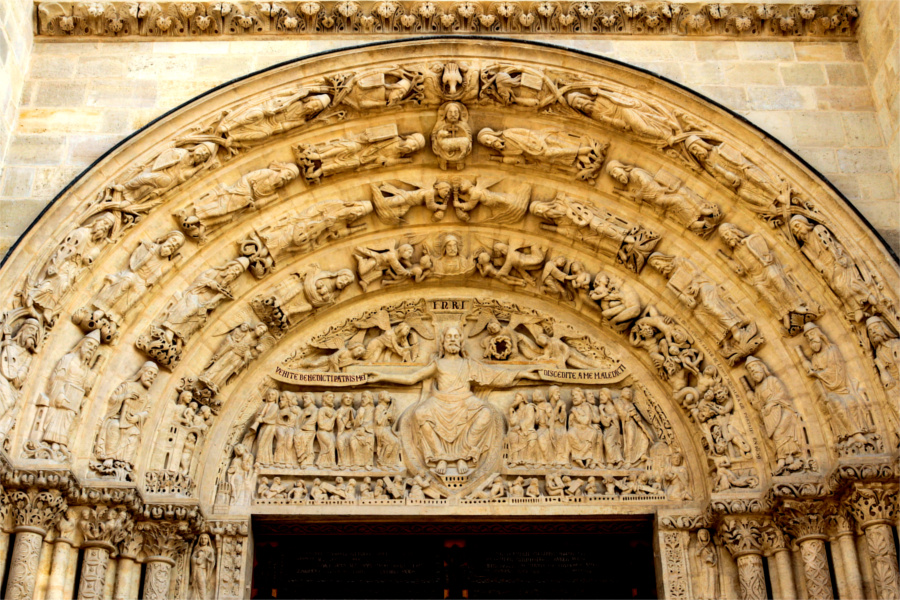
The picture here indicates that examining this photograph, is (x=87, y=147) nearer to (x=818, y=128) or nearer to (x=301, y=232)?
(x=301, y=232)

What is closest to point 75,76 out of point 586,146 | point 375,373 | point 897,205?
point 375,373

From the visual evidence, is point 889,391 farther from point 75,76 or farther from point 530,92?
point 75,76

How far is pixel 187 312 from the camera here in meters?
9.26

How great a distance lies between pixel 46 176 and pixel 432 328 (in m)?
3.66

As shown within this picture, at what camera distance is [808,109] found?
9781mm

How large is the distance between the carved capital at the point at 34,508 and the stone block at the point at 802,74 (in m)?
7.12

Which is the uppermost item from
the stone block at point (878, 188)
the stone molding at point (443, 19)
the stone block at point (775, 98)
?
the stone molding at point (443, 19)

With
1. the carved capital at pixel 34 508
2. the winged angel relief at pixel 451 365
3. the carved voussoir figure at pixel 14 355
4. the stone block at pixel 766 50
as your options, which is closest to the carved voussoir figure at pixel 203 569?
the carved capital at pixel 34 508

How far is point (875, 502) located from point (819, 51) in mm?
4317

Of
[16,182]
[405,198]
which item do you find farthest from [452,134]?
[16,182]

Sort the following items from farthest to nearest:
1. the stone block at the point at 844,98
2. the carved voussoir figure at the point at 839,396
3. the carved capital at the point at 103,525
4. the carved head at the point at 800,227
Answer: the stone block at the point at 844,98 → the carved head at the point at 800,227 → the carved voussoir figure at the point at 839,396 → the carved capital at the point at 103,525

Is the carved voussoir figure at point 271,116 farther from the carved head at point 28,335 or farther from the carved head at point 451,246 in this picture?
the carved head at point 28,335

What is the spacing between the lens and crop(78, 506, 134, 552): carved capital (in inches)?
323

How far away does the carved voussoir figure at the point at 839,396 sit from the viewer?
27.3ft
